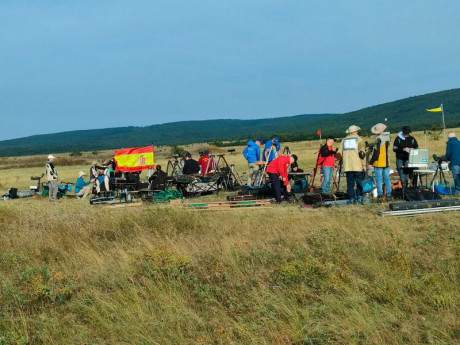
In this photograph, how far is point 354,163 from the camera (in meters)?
13.2

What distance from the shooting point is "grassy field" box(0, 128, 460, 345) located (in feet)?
20.5

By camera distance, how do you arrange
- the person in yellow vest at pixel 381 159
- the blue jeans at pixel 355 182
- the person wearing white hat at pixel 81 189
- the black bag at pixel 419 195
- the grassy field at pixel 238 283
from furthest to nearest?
the person wearing white hat at pixel 81 189, the person in yellow vest at pixel 381 159, the blue jeans at pixel 355 182, the black bag at pixel 419 195, the grassy field at pixel 238 283

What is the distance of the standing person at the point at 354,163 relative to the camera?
1320 cm

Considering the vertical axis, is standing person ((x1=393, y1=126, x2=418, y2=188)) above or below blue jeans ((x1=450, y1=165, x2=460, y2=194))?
above

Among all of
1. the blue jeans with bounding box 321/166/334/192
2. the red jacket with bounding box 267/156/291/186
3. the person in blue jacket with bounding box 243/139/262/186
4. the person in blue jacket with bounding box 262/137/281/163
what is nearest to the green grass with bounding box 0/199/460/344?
the red jacket with bounding box 267/156/291/186

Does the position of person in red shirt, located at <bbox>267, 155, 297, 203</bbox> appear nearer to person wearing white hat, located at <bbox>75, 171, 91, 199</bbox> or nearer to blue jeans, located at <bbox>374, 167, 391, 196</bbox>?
blue jeans, located at <bbox>374, 167, 391, 196</bbox>

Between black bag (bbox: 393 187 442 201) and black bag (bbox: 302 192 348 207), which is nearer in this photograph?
black bag (bbox: 393 187 442 201)

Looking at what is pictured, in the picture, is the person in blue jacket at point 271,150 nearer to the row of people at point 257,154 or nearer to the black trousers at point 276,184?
the row of people at point 257,154

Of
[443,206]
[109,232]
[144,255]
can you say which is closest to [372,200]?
[443,206]

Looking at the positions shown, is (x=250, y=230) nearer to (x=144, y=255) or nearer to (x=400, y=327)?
(x=144, y=255)

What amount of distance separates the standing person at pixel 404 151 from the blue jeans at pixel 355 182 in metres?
1.31

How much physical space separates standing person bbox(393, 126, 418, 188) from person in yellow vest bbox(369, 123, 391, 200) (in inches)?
18.5

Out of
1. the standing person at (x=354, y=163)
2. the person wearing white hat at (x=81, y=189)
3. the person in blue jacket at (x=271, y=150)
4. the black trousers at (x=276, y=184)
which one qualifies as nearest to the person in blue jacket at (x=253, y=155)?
the person in blue jacket at (x=271, y=150)

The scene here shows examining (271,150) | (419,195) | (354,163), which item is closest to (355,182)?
(354,163)
